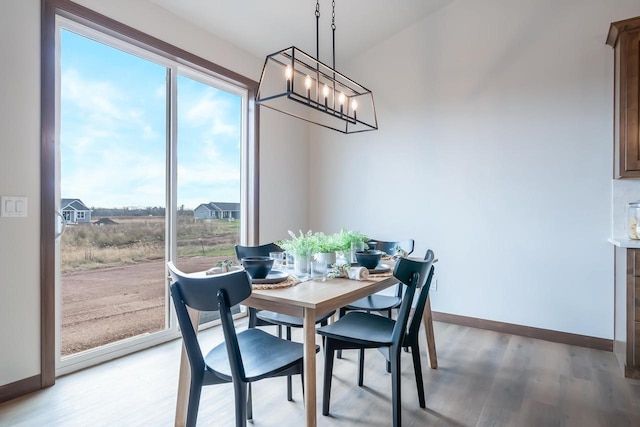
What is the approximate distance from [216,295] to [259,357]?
436 millimetres

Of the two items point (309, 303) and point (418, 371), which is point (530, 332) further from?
point (309, 303)

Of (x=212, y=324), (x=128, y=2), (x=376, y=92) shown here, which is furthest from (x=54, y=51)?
(x=376, y=92)

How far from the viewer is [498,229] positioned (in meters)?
3.29

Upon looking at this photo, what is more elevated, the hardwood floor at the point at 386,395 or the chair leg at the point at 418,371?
the chair leg at the point at 418,371

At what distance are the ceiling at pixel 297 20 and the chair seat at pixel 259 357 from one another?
253 centimetres

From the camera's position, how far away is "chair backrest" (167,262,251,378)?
1.34 meters

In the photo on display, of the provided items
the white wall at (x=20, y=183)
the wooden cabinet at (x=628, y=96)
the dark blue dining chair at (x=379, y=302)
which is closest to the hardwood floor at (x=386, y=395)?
the white wall at (x=20, y=183)

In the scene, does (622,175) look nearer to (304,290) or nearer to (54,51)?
(304,290)

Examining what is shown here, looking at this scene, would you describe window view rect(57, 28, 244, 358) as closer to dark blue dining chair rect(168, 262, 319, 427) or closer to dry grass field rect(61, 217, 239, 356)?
dry grass field rect(61, 217, 239, 356)

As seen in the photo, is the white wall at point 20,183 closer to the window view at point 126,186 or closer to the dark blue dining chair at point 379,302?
the window view at point 126,186

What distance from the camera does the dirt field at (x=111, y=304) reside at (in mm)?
2447

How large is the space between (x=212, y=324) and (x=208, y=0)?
2.70m

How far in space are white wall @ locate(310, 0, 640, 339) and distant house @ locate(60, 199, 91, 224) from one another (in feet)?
8.47

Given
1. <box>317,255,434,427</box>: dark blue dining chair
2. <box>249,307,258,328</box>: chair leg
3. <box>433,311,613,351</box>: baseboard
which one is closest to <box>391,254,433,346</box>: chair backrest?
<box>317,255,434,427</box>: dark blue dining chair
